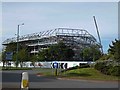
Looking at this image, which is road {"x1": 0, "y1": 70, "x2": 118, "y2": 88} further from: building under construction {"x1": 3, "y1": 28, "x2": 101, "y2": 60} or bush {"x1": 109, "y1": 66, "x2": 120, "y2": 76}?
building under construction {"x1": 3, "y1": 28, "x2": 101, "y2": 60}

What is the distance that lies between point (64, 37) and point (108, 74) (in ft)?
364

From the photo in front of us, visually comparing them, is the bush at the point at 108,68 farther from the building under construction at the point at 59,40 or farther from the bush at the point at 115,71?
the building under construction at the point at 59,40

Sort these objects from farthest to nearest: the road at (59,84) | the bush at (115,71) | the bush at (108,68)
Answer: the bush at (108,68), the bush at (115,71), the road at (59,84)

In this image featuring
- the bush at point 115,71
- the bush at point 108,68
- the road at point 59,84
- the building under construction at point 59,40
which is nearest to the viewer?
the road at point 59,84

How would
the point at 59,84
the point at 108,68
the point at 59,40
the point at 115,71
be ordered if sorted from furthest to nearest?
1. the point at 59,40
2. the point at 108,68
3. the point at 115,71
4. the point at 59,84

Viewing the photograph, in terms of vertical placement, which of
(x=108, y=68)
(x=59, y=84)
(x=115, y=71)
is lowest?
(x=59, y=84)

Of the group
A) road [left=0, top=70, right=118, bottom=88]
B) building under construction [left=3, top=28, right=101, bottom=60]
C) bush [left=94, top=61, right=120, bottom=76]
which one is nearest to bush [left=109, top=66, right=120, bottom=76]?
bush [left=94, top=61, right=120, bottom=76]

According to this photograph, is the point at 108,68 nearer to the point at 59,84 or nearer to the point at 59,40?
the point at 59,84

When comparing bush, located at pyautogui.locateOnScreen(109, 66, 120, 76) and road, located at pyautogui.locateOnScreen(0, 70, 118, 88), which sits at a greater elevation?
bush, located at pyautogui.locateOnScreen(109, 66, 120, 76)

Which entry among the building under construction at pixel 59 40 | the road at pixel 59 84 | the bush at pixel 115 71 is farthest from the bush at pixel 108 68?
the building under construction at pixel 59 40

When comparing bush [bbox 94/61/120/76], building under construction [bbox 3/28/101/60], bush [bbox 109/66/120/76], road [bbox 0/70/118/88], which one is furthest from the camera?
building under construction [bbox 3/28/101/60]

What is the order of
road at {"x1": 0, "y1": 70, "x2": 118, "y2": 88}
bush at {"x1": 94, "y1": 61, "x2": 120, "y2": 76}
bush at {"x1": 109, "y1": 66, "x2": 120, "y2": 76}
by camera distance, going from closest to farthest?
1. road at {"x1": 0, "y1": 70, "x2": 118, "y2": 88}
2. bush at {"x1": 109, "y1": 66, "x2": 120, "y2": 76}
3. bush at {"x1": 94, "y1": 61, "x2": 120, "y2": 76}

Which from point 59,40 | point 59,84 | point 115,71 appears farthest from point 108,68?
point 59,40

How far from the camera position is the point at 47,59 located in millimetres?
127875
